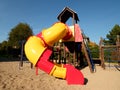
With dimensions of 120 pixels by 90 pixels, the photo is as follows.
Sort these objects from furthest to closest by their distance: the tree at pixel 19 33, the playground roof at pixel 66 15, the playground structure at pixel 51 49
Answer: the tree at pixel 19 33, the playground roof at pixel 66 15, the playground structure at pixel 51 49

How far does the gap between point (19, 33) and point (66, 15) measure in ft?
127

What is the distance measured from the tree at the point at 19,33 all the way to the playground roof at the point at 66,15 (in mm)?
37330

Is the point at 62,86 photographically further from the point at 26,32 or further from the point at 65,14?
the point at 26,32

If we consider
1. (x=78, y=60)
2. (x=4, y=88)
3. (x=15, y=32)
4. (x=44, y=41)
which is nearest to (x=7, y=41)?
(x=15, y=32)

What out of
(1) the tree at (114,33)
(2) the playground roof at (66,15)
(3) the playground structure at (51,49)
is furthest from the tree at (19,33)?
(3) the playground structure at (51,49)

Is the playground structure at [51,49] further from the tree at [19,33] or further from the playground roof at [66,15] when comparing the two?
the tree at [19,33]

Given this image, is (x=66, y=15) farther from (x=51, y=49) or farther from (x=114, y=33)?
(x=114, y=33)

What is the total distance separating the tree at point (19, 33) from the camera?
50400 mm

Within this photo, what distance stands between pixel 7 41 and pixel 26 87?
46873 mm

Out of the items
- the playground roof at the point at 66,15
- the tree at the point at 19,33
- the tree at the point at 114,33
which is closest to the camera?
the playground roof at the point at 66,15

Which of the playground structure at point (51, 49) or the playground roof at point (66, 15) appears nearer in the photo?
the playground structure at point (51, 49)

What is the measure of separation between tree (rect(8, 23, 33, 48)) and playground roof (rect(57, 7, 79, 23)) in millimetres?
37330

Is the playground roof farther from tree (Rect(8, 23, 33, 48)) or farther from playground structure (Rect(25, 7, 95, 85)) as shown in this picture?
tree (Rect(8, 23, 33, 48))

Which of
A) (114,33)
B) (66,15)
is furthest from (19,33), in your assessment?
(66,15)
